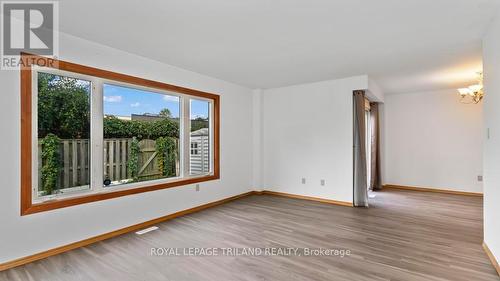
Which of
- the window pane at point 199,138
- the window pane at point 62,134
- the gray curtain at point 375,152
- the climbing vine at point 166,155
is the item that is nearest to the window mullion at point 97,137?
the window pane at point 62,134

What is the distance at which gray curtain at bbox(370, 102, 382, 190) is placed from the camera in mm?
6156

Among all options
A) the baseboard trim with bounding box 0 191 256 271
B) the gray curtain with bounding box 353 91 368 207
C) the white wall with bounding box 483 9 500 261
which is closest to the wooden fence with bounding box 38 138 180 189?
the baseboard trim with bounding box 0 191 256 271

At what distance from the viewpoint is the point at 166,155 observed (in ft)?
13.5

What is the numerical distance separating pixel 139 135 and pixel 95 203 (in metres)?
1.14

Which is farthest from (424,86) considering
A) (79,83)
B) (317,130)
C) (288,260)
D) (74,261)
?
(74,261)

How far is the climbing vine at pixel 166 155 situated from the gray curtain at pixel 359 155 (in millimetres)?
3389

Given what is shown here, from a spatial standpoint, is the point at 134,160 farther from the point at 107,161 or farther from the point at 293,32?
the point at 293,32

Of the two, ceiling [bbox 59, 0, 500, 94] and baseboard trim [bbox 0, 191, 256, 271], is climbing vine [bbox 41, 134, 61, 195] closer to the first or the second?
baseboard trim [bbox 0, 191, 256, 271]

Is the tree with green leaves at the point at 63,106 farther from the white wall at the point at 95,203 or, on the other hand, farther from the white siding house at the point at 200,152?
the white siding house at the point at 200,152

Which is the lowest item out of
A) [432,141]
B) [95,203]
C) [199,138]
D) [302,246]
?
[302,246]

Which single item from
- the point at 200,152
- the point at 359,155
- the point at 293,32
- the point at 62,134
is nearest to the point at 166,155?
the point at 200,152

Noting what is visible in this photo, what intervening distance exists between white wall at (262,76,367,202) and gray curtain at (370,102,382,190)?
1812 millimetres

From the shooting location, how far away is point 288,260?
2545mm

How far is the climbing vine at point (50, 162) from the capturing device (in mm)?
2762
